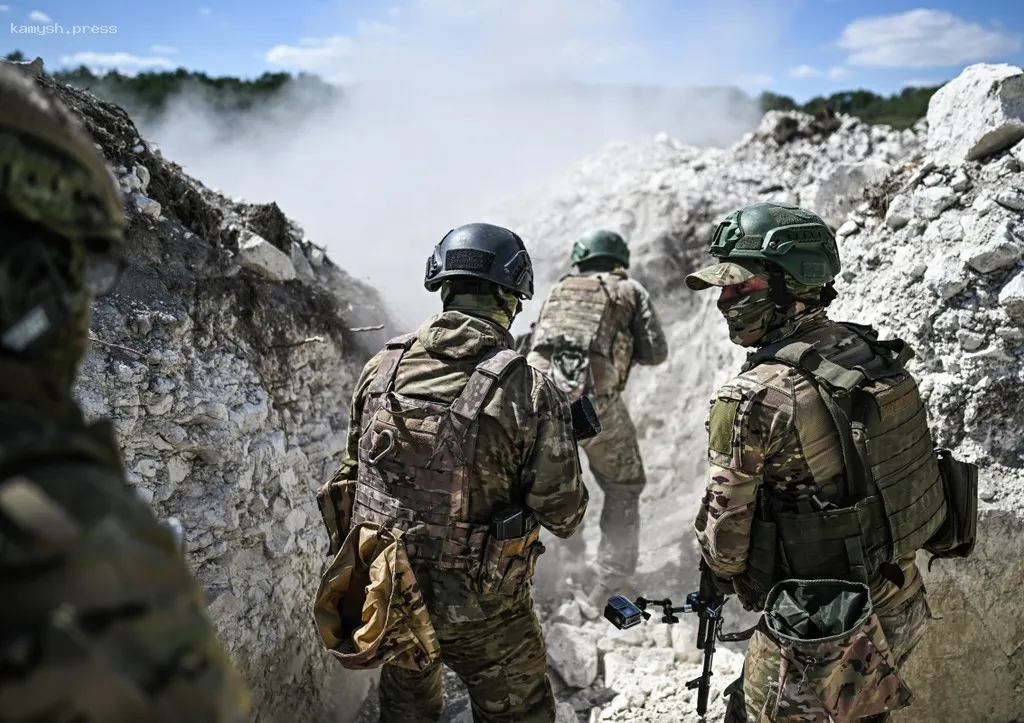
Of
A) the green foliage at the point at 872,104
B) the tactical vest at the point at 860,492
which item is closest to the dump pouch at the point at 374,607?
the tactical vest at the point at 860,492

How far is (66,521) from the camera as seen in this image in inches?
37.3

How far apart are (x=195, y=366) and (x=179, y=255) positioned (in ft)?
2.13

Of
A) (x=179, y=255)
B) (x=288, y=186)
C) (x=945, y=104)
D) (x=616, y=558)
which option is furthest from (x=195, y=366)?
(x=288, y=186)

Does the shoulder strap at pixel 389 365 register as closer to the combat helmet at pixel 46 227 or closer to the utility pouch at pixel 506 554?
the utility pouch at pixel 506 554

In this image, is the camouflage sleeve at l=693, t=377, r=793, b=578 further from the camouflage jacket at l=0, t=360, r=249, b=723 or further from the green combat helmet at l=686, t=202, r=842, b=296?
the camouflage jacket at l=0, t=360, r=249, b=723

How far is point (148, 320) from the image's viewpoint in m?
3.40

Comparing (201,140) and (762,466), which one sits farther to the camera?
(201,140)

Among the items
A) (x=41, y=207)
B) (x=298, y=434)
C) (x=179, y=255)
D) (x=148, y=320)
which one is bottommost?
(x=298, y=434)

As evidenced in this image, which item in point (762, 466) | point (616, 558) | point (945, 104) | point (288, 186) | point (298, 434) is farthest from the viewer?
point (288, 186)

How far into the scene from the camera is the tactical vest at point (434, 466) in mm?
2738

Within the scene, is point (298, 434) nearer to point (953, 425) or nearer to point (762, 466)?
point (762, 466)

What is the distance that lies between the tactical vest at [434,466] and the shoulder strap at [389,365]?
57 millimetres

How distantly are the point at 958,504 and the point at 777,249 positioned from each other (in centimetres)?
120

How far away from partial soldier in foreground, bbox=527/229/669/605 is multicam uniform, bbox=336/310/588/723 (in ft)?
8.20
